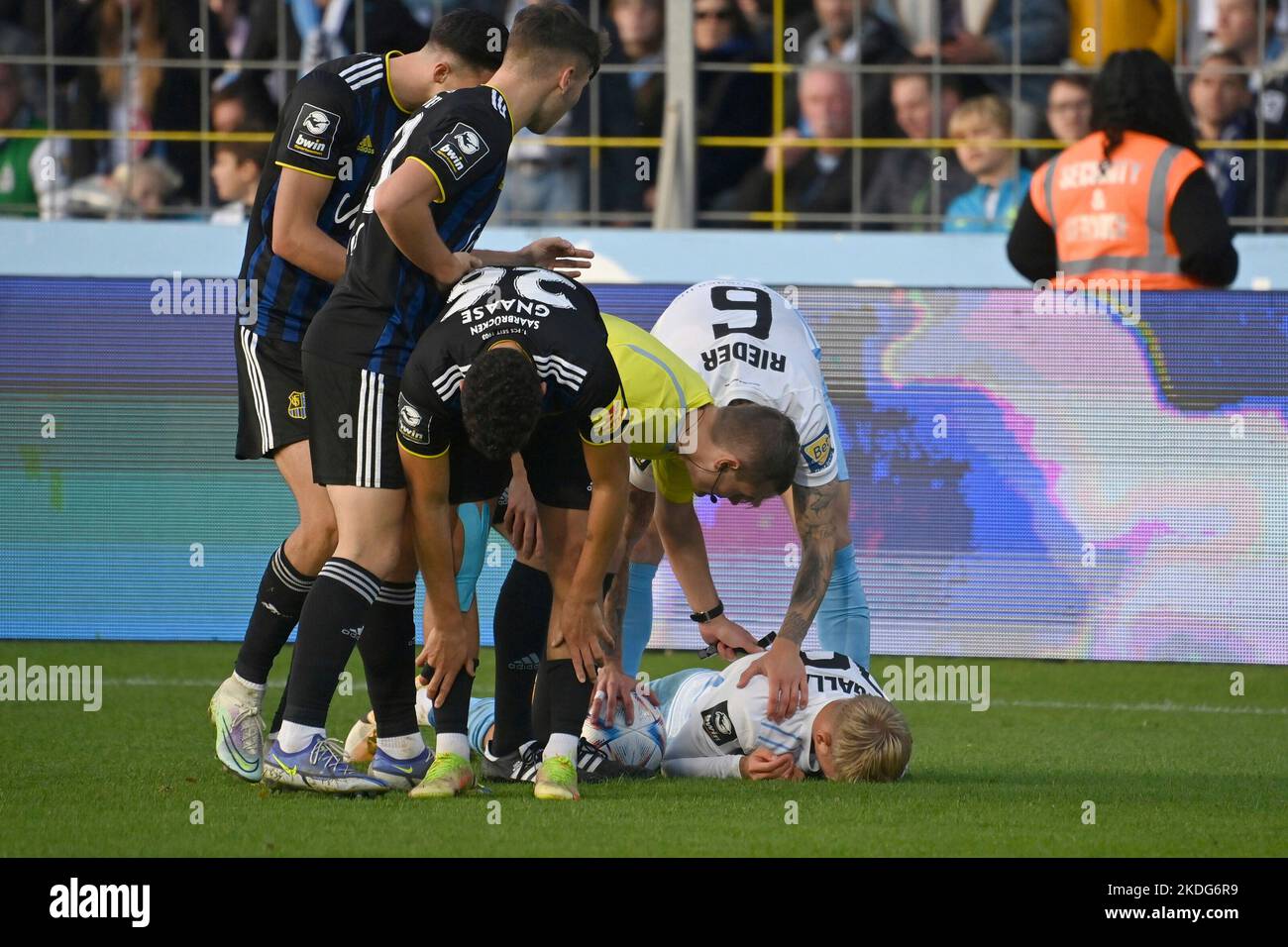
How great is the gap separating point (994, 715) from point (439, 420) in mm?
3101

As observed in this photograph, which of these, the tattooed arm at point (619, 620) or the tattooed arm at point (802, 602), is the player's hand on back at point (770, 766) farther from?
the tattooed arm at point (619, 620)

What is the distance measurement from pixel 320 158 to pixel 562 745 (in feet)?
5.75

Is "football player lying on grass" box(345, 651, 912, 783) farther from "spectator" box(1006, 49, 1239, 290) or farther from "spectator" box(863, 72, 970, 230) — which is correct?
"spectator" box(863, 72, 970, 230)

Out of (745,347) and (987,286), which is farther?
(987,286)

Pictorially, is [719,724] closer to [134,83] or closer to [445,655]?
[445,655]

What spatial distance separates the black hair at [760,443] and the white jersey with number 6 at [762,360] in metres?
0.43

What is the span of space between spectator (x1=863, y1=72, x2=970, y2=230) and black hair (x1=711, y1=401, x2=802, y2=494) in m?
4.70

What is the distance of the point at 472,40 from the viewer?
208 inches

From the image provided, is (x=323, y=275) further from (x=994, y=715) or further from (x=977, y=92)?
(x=977, y=92)

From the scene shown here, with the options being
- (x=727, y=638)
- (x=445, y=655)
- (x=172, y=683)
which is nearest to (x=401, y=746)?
(x=445, y=655)

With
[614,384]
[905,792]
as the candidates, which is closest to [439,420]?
[614,384]

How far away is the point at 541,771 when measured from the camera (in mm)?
4805

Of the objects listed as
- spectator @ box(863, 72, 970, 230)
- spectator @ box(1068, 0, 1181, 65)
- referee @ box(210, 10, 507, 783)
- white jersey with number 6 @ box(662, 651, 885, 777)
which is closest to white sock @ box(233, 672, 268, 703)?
referee @ box(210, 10, 507, 783)

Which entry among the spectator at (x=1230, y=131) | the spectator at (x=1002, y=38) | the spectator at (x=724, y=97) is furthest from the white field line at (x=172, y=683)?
the spectator at (x=1230, y=131)
